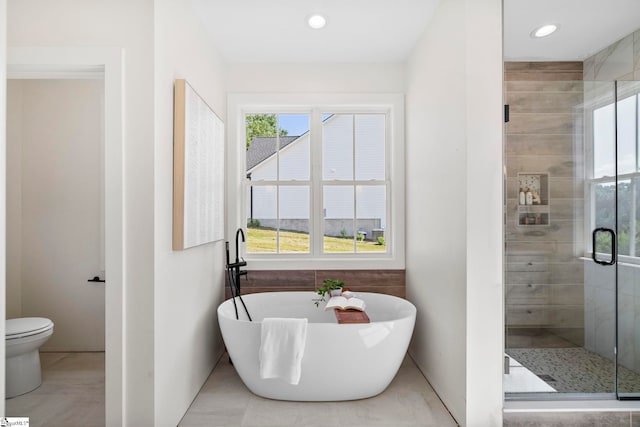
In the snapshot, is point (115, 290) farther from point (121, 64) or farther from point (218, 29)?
point (218, 29)

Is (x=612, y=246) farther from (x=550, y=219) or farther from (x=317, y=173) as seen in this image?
(x=317, y=173)

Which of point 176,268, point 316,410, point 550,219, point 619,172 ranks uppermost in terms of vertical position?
point 619,172

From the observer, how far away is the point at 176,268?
228cm

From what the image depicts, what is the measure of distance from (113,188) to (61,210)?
1.88 m

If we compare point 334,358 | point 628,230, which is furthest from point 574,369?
point 334,358

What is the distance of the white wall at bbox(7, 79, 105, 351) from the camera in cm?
336

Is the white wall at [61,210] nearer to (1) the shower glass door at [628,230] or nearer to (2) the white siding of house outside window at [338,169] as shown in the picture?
(2) the white siding of house outside window at [338,169]

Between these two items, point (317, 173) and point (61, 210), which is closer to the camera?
point (61, 210)

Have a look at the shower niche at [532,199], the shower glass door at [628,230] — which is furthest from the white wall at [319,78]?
the shower glass door at [628,230]

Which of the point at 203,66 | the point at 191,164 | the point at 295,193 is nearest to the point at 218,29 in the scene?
the point at 203,66

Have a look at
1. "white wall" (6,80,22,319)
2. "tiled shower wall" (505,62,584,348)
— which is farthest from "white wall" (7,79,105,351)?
"tiled shower wall" (505,62,584,348)

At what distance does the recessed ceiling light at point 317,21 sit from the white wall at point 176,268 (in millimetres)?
774

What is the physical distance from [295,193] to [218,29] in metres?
1.47

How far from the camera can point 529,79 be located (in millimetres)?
2486
